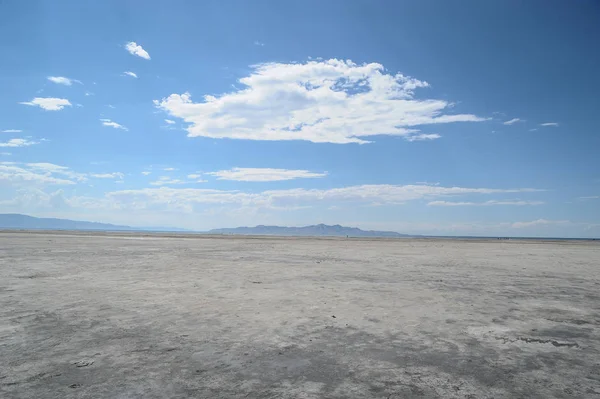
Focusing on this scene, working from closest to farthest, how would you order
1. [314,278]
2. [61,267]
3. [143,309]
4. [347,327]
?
1. [347,327]
2. [143,309]
3. [314,278]
4. [61,267]

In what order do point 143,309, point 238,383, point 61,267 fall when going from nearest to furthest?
1. point 238,383
2. point 143,309
3. point 61,267

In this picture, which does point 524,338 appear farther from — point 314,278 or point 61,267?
point 61,267

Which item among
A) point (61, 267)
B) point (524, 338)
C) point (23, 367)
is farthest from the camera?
point (61, 267)

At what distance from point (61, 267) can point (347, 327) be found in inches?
575

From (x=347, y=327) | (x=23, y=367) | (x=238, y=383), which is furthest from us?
(x=347, y=327)

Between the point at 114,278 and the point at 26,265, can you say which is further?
the point at 26,265

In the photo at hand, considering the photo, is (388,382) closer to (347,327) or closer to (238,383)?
(238,383)

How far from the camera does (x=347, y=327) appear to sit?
7141 mm

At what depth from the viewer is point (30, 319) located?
7293mm

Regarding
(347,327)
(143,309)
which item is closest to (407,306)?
(347,327)

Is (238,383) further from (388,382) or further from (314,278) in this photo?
(314,278)

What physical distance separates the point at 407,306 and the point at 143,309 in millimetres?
6520

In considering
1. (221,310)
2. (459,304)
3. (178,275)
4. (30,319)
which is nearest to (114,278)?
(178,275)

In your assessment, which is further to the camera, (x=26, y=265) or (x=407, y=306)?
(x=26, y=265)
